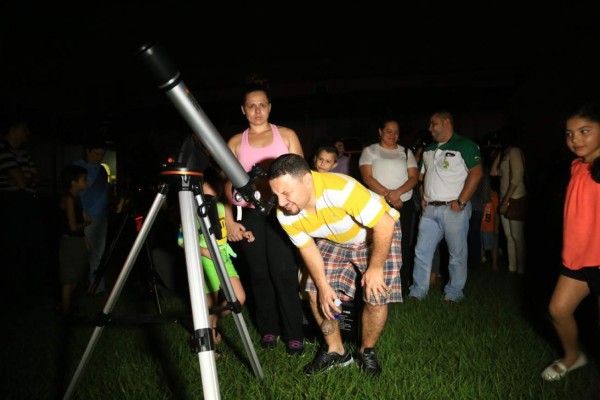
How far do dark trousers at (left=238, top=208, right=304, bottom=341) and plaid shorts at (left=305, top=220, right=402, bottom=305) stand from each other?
0.24 metres

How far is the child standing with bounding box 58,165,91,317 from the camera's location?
421cm

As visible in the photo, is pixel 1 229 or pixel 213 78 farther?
pixel 213 78

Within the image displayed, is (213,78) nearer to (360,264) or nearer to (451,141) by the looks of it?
(451,141)

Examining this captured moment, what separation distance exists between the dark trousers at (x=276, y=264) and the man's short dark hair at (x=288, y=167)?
0.90m

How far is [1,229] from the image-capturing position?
451 cm

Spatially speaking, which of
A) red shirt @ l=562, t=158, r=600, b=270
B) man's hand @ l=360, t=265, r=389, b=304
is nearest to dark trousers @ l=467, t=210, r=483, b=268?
red shirt @ l=562, t=158, r=600, b=270

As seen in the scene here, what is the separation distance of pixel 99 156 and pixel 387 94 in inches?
456

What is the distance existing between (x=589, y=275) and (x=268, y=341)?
7.34ft

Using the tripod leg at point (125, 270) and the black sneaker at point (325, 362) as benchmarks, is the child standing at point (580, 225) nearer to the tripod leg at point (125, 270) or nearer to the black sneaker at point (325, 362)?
the black sneaker at point (325, 362)

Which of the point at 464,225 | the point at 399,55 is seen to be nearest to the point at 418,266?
the point at 464,225

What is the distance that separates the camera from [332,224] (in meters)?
2.61

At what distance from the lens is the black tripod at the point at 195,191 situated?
4.73 feet

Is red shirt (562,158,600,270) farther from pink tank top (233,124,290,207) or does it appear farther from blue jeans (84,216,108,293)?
blue jeans (84,216,108,293)

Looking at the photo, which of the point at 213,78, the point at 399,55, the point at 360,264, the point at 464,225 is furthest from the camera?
the point at 213,78
